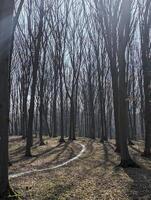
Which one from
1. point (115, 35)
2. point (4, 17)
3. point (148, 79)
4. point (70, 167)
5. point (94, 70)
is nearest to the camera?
point (4, 17)

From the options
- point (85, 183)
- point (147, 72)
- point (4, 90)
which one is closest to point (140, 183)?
point (85, 183)

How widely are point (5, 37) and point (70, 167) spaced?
23.6 feet

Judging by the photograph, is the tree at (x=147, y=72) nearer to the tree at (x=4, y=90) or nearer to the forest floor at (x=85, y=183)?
the forest floor at (x=85, y=183)

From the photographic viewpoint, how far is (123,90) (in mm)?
14477

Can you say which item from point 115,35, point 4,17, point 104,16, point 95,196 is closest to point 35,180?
point 95,196

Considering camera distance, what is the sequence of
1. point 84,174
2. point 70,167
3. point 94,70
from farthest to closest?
point 94,70 < point 70,167 < point 84,174

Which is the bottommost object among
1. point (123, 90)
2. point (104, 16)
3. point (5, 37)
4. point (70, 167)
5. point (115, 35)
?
point (70, 167)

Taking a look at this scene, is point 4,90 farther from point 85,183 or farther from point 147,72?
point 147,72

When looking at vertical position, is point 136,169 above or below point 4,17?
below

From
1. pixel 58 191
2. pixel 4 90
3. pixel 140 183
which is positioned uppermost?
pixel 4 90

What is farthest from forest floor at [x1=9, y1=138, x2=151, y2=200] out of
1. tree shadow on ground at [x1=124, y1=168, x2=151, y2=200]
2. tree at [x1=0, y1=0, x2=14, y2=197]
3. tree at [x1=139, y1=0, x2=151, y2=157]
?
tree at [x1=139, y1=0, x2=151, y2=157]

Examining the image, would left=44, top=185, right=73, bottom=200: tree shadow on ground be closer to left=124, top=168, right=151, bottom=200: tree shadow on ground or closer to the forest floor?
the forest floor

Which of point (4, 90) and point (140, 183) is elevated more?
point (4, 90)

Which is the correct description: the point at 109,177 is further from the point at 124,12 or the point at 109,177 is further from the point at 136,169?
the point at 124,12
